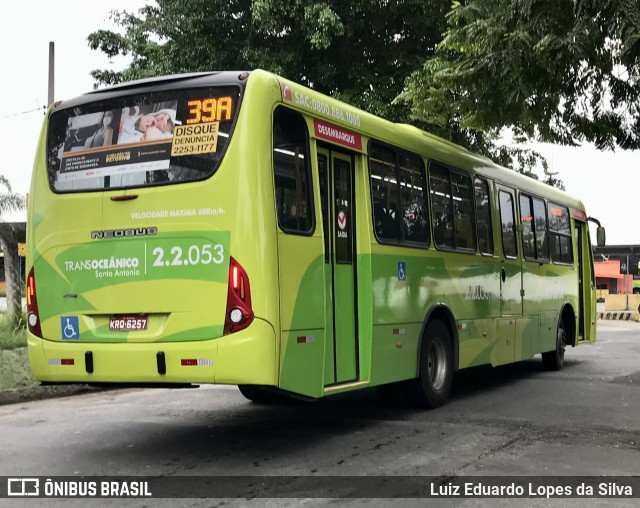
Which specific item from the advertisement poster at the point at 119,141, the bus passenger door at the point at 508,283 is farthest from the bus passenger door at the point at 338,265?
the bus passenger door at the point at 508,283

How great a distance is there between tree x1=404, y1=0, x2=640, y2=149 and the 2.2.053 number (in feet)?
15.6

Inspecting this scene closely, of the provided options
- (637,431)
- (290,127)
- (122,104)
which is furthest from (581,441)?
(122,104)

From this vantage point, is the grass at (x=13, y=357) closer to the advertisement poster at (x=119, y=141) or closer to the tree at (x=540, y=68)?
the advertisement poster at (x=119, y=141)

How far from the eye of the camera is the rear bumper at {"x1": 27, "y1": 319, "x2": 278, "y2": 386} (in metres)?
6.56

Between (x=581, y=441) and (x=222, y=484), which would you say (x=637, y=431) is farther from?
(x=222, y=484)

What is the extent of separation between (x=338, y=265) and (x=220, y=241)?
1523mm

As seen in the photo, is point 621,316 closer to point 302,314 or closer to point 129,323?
point 302,314

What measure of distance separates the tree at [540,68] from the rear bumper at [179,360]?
5.04 meters

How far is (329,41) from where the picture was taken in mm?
17047

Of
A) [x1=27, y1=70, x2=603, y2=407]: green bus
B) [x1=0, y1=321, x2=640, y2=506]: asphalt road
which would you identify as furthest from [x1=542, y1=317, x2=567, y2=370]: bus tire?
[x1=27, y1=70, x2=603, y2=407]: green bus

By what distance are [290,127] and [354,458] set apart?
9.54 feet

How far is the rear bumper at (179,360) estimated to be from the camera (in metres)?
6.56

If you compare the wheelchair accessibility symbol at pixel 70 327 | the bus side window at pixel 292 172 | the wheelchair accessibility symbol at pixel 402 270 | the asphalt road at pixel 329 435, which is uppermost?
the bus side window at pixel 292 172

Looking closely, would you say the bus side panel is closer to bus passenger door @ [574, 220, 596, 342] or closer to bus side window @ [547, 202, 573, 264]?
bus side window @ [547, 202, 573, 264]
